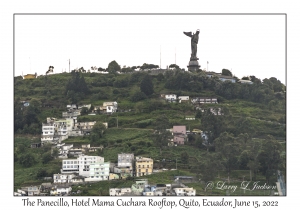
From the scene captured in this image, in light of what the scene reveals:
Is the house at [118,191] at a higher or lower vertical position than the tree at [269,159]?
lower

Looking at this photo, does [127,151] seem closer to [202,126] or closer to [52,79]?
[202,126]

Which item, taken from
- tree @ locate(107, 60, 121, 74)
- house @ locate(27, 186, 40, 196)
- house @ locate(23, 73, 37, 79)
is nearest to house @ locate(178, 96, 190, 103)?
tree @ locate(107, 60, 121, 74)

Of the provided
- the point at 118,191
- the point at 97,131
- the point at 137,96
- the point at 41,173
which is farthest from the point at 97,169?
the point at 137,96

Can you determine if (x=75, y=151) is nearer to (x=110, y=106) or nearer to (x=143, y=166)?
(x=143, y=166)

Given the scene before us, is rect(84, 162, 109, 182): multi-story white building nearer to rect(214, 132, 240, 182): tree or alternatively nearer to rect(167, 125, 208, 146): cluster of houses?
rect(167, 125, 208, 146): cluster of houses

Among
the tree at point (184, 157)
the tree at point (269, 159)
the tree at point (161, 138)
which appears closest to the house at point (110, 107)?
the tree at point (161, 138)

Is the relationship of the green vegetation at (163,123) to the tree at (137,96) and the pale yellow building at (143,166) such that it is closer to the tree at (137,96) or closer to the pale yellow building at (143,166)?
the tree at (137,96)
